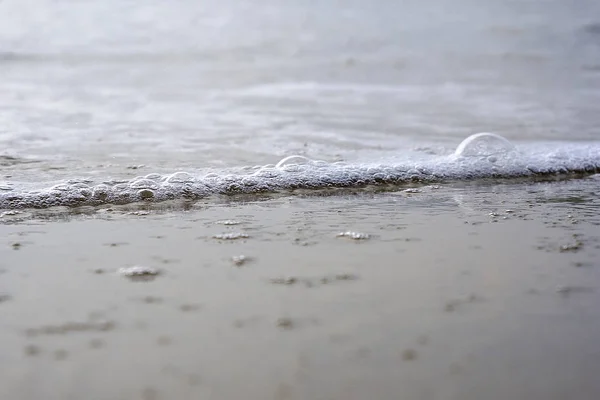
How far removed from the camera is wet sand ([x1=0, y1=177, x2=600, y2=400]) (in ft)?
4.70

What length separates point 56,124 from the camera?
5.39 metres

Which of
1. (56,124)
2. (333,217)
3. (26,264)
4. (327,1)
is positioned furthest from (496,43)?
(26,264)

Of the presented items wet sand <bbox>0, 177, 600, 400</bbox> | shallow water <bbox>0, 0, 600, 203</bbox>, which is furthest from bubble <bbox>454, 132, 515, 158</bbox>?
wet sand <bbox>0, 177, 600, 400</bbox>

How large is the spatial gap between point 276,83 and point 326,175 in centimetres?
454

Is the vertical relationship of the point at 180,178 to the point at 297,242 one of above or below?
above

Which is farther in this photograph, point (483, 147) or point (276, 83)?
point (276, 83)

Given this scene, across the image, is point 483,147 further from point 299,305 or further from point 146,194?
point 299,305

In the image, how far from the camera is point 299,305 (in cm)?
183

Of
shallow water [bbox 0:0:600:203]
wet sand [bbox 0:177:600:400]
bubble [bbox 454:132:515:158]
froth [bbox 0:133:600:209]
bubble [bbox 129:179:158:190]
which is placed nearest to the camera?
wet sand [bbox 0:177:600:400]

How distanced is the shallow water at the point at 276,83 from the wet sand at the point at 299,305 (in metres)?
1.06

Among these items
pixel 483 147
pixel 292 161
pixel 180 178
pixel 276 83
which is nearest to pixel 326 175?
pixel 292 161

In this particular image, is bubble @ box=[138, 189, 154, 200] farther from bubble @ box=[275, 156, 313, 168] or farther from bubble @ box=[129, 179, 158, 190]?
bubble @ box=[275, 156, 313, 168]

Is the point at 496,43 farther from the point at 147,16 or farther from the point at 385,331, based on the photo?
the point at 385,331

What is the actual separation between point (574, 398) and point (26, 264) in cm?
163
